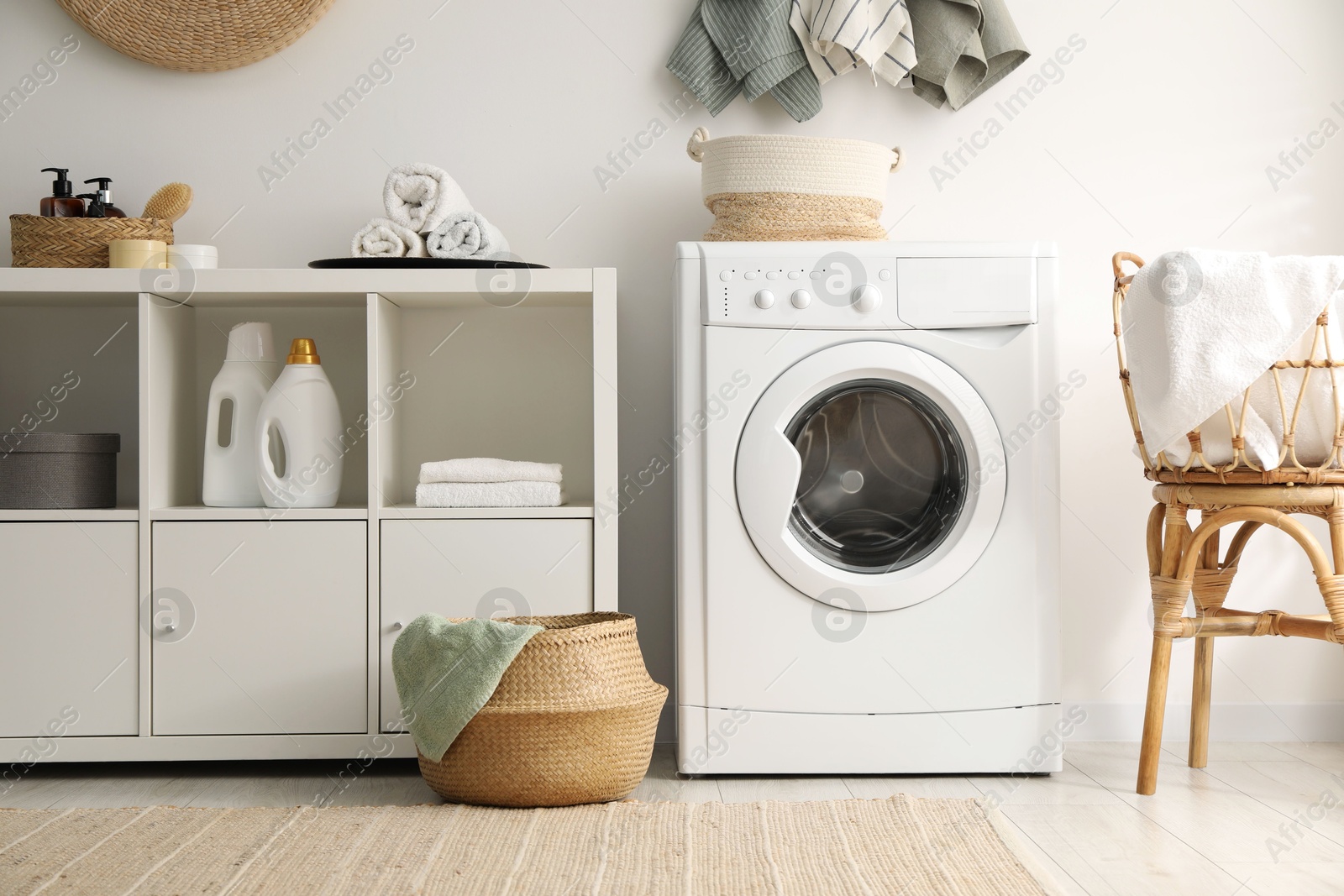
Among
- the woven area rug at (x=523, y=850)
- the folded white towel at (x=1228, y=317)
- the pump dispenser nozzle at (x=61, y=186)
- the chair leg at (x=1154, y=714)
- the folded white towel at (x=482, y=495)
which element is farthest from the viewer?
the pump dispenser nozzle at (x=61, y=186)

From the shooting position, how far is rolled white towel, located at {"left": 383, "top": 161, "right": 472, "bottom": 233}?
73.5 inches

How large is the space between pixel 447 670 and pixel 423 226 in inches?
31.0

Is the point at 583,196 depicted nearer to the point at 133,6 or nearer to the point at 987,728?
the point at 133,6

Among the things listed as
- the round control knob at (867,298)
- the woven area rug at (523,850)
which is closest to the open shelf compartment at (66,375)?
the woven area rug at (523,850)

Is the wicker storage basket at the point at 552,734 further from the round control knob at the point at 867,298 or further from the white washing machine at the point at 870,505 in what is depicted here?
the round control knob at the point at 867,298

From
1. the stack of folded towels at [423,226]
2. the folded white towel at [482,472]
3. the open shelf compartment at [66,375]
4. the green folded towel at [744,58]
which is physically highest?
the green folded towel at [744,58]

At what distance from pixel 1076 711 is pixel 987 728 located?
0.45 metres

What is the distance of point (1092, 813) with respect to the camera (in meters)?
1.62

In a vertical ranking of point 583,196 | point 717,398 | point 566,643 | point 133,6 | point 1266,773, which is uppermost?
point 133,6

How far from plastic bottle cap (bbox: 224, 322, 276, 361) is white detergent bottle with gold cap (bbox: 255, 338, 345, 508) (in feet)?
0.21

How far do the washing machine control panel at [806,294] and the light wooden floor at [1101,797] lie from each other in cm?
77

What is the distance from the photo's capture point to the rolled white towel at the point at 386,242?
6.07 ft

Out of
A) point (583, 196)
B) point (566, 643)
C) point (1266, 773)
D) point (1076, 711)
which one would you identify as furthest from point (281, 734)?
point (1266, 773)

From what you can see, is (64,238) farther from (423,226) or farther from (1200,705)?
(1200,705)
